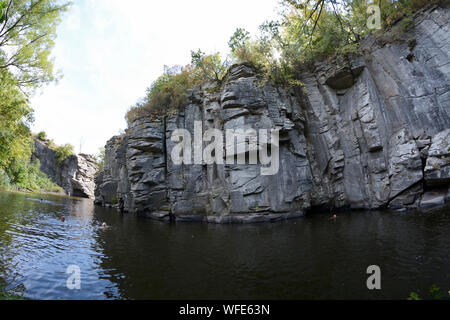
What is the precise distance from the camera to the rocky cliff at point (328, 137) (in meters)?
16.7

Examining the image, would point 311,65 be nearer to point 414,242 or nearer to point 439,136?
point 439,136

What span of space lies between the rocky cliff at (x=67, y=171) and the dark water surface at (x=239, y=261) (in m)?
49.3

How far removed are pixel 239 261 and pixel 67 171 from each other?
65953 millimetres

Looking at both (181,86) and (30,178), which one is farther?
(30,178)

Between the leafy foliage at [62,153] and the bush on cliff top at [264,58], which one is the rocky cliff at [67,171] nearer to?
the leafy foliage at [62,153]

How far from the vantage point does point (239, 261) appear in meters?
9.09

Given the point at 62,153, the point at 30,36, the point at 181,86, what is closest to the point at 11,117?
the point at 30,36

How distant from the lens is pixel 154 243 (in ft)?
40.2

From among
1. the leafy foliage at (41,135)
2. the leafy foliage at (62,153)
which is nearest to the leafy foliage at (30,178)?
the leafy foliage at (62,153)

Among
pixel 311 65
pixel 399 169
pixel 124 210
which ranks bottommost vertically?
pixel 124 210

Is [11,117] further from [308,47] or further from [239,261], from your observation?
[308,47]
